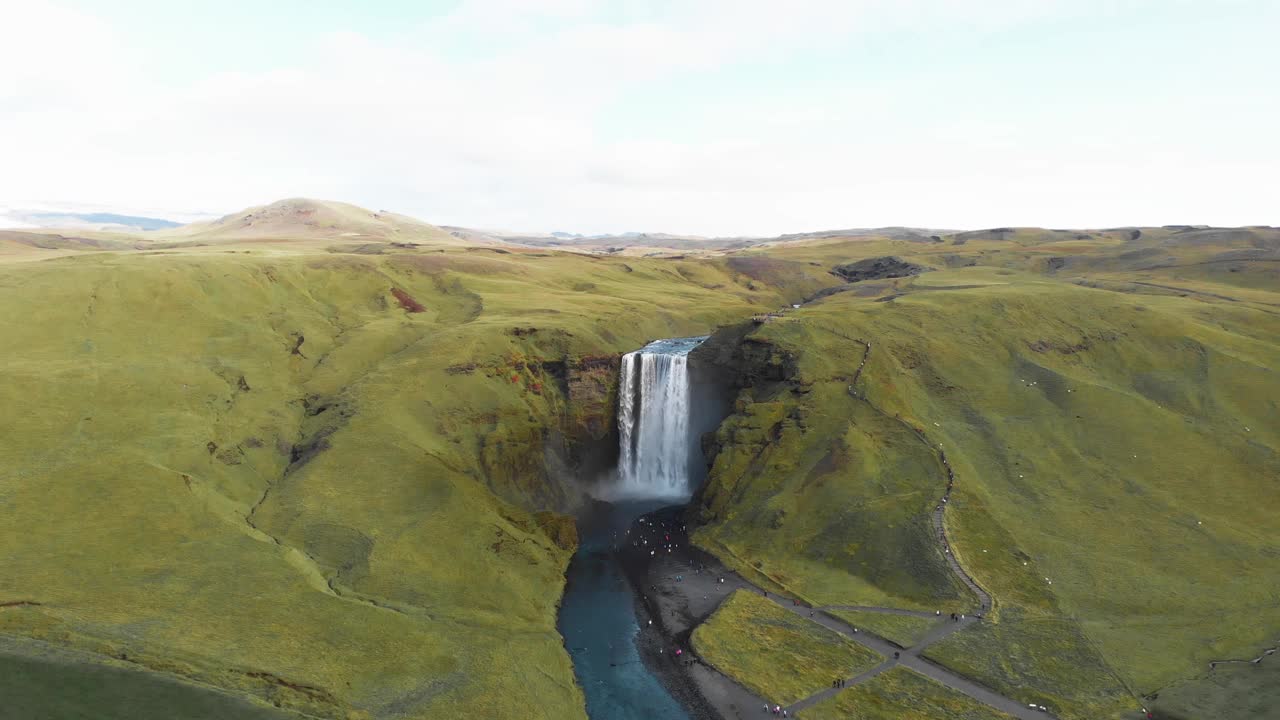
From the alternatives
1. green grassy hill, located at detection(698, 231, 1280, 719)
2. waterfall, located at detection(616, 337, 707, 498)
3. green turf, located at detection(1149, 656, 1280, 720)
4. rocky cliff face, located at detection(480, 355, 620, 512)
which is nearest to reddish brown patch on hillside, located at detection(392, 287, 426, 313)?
rocky cliff face, located at detection(480, 355, 620, 512)

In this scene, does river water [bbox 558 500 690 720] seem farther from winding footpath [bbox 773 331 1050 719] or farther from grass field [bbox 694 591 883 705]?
winding footpath [bbox 773 331 1050 719]

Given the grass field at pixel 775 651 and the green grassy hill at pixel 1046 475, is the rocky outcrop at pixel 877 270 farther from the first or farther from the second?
the grass field at pixel 775 651

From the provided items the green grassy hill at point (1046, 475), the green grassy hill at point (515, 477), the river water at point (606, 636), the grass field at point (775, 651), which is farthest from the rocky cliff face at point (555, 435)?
the grass field at point (775, 651)

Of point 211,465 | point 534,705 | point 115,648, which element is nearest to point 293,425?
point 211,465

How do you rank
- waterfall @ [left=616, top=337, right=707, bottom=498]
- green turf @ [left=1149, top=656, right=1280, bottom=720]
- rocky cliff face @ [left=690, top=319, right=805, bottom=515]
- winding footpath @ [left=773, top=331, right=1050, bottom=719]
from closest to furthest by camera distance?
green turf @ [left=1149, top=656, right=1280, bottom=720]
winding footpath @ [left=773, top=331, right=1050, bottom=719]
rocky cliff face @ [left=690, top=319, right=805, bottom=515]
waterfall @ [left=616, top=337, right=707, bottom=498]

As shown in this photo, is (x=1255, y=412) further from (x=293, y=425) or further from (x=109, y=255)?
(x=109, y=255)

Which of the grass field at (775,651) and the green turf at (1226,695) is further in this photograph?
the grass field at (775,651)

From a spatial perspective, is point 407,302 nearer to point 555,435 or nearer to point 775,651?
point 555,435
